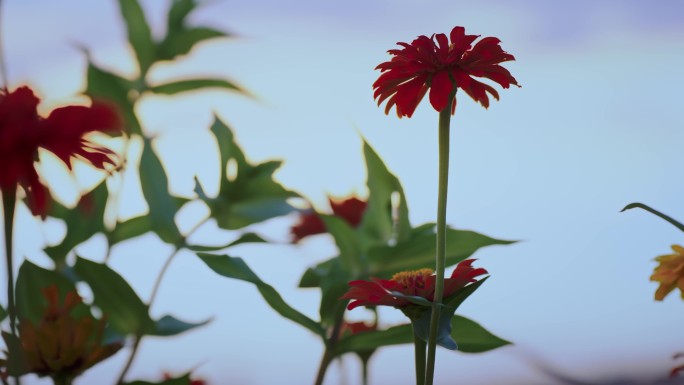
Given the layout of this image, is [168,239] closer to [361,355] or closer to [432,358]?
[361,355]

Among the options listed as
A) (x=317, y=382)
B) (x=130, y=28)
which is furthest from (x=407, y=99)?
(x=130, y=28)

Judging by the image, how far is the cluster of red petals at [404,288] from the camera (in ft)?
1.16

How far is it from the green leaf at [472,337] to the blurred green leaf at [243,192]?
15cm

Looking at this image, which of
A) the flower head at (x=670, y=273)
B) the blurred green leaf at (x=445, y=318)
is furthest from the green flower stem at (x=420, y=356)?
the flower head at (x=670, y=273)

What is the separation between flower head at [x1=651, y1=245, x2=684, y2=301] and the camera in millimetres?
395

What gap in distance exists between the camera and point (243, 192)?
1.94ft

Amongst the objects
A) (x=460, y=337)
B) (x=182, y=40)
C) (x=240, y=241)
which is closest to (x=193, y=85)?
(x=182, y=40)

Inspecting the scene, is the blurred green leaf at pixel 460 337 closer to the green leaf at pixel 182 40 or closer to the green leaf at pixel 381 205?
the green leaf at pixel 381 205

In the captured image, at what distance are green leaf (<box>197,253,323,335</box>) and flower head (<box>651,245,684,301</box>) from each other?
0.19m

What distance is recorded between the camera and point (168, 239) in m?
0.54

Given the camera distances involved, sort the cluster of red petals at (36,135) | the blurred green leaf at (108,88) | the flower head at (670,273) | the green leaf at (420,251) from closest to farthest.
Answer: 1. the cluster of red petals at (36,135)
2. the flower head at (670,273)
3. the green leaf at (420,251)
4. the blurred green leaf at (108,88)

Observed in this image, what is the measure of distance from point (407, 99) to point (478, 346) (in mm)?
160

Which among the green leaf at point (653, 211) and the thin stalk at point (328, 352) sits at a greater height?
the green leaf at point (653, 211)

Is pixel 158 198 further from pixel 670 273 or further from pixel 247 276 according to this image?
pixel 670 273
